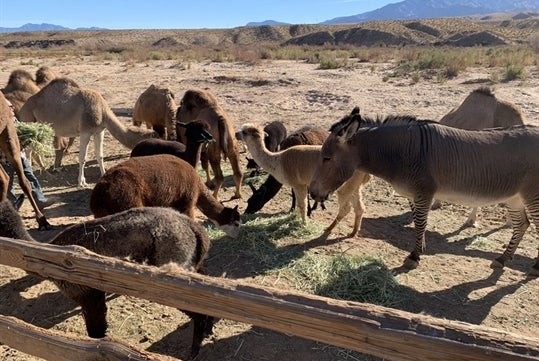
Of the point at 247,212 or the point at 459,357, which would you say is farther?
the point at 247,212

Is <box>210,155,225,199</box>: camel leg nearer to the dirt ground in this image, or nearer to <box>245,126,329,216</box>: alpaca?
the dirt ground

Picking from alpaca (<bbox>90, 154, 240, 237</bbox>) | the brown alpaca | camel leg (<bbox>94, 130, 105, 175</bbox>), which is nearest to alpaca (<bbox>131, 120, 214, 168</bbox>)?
the brown alpaca

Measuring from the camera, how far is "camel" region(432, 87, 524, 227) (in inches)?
345

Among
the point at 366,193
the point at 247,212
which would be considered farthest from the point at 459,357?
the point at 366,193

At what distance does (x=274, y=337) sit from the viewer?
483 centimetres

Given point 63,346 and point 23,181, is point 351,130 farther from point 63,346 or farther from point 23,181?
point 23,181

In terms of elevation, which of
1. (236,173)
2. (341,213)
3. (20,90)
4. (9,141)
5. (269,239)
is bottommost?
(269,239)

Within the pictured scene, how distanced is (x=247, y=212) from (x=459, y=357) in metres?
6.11

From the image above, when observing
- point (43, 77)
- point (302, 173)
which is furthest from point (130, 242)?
point (43, 77)

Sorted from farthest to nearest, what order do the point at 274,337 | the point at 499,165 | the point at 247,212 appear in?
1. the point at 247,212
2. the point at 499,165
3. the point at 274,337

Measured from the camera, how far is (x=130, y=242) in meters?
4.20

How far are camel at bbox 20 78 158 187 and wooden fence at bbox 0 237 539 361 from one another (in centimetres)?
661

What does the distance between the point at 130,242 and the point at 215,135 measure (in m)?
5.35

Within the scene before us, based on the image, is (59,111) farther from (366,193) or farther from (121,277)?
(121,277)
